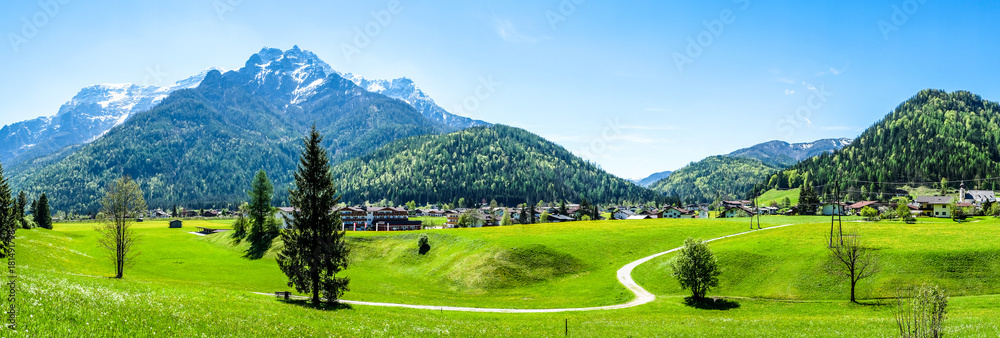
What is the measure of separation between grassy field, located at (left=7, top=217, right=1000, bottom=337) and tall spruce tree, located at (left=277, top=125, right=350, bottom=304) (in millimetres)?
3661

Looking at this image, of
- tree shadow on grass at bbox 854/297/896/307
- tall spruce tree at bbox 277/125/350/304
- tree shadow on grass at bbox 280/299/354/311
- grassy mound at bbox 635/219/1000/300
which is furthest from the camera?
grassy mound at bbox 635/219/1000/300

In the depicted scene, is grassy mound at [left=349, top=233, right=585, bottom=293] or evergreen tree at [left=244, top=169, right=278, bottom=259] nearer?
grassy mound at [left=349, top=233, right=585, bottom=293]

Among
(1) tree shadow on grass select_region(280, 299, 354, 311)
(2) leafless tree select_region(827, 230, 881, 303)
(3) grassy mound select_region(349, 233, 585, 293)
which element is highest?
(2) leafless tree select_region(827, 230, 881, 303)

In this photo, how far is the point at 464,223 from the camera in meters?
174

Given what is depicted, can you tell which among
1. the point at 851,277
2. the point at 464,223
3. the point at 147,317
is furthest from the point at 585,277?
the point at 464,223

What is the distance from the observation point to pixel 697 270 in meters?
56.7

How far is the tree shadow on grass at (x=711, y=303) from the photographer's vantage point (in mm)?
53312

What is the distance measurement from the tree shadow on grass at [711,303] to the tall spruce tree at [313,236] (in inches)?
1601

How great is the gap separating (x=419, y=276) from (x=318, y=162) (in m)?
44.2

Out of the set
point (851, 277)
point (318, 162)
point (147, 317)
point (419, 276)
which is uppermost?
point (318, 162)

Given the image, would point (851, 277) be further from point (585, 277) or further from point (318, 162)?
point (318, 162)

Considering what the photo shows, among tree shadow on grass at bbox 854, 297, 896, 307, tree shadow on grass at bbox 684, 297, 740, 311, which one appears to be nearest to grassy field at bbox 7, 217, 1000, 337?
→ tree shadow on grass at bbox 684, 297, 740, 311

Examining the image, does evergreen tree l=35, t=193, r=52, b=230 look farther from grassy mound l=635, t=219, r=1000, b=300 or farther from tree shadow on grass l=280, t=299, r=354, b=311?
grassy mound l=635, t=219, r=1000, b=300

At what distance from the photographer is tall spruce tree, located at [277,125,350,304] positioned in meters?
41.4
